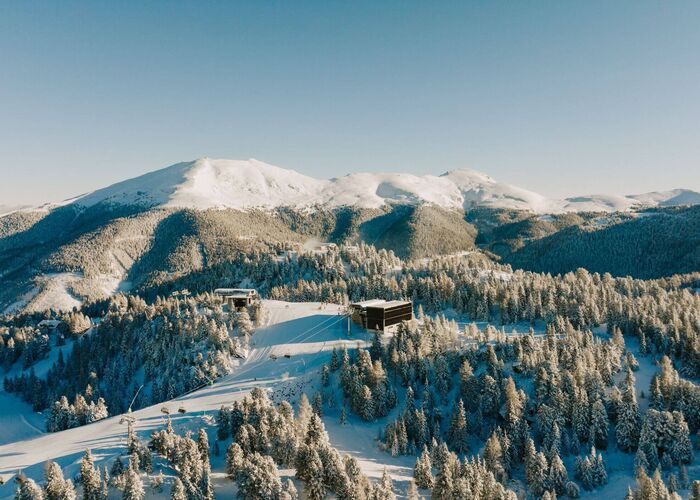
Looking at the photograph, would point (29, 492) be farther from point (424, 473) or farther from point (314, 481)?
point (424, 473)

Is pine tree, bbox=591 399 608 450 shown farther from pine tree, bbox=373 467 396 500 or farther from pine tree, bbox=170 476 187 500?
pine tree, bbox=170 476 187 500

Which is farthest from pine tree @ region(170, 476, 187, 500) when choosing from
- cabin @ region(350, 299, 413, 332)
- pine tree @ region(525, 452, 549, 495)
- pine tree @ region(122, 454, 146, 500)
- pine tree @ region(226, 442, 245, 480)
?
cabin @ region(350, 299, 413, 332)

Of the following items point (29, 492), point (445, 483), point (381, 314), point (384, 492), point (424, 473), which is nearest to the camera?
point (29, 492)

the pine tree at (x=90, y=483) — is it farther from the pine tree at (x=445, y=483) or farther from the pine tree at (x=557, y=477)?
the pine tree at (x=557, y=477)

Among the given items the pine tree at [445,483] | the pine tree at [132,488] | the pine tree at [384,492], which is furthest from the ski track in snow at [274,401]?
the pine tree at [384,492]

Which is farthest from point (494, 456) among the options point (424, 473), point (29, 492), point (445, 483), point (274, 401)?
point (29, 492)

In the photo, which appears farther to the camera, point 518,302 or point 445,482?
point 518,302

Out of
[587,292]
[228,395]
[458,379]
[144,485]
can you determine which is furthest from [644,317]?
[144,485]

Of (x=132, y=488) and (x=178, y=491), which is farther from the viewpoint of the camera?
(x=178, y=491)

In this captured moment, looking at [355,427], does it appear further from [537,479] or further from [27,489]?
[27,489]
